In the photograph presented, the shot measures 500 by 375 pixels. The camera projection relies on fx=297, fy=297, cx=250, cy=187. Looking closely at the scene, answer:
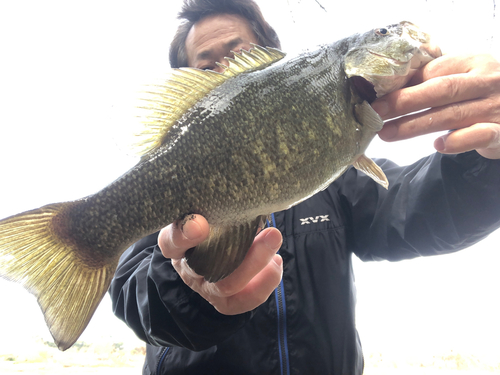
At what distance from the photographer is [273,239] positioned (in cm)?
66

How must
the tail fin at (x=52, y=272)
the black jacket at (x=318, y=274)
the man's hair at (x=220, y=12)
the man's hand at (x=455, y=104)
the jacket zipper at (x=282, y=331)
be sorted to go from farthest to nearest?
the man's hair at (x=220, y=12)
the jacket zipper at (x=282, y=331)
the black jacket at (x=318, y=274)
the man's hand at (x=455, y=104)
the tail fin at (x=52, y=272)

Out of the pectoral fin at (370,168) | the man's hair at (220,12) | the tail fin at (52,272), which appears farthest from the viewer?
the man's hair at (220,12)

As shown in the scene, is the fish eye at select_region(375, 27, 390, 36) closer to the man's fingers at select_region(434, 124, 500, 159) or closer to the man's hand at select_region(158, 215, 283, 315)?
the man's fingers at select_region(434, 124, 500, 159)

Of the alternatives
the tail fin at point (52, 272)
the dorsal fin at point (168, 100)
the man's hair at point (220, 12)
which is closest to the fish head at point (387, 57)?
the dorsal fin at point (168, 100)

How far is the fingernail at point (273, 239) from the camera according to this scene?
0.66 metres

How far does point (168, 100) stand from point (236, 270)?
390mm

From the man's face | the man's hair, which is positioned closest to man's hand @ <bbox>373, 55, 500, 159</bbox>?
the man's face

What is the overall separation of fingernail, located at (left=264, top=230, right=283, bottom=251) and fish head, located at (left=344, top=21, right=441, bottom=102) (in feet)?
1.29

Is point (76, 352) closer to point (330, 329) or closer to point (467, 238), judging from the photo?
point (330, 329)

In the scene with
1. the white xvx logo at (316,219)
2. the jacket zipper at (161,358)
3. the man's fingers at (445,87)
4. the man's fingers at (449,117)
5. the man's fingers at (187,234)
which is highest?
the man's fingers at (187,234)

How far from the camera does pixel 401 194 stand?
1146mm

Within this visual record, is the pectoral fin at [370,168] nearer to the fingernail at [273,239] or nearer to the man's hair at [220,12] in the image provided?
the fingernail at [273,239]

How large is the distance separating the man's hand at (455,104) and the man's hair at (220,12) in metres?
1.04

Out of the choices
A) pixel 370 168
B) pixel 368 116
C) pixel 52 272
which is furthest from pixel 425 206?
pixel 52 272
